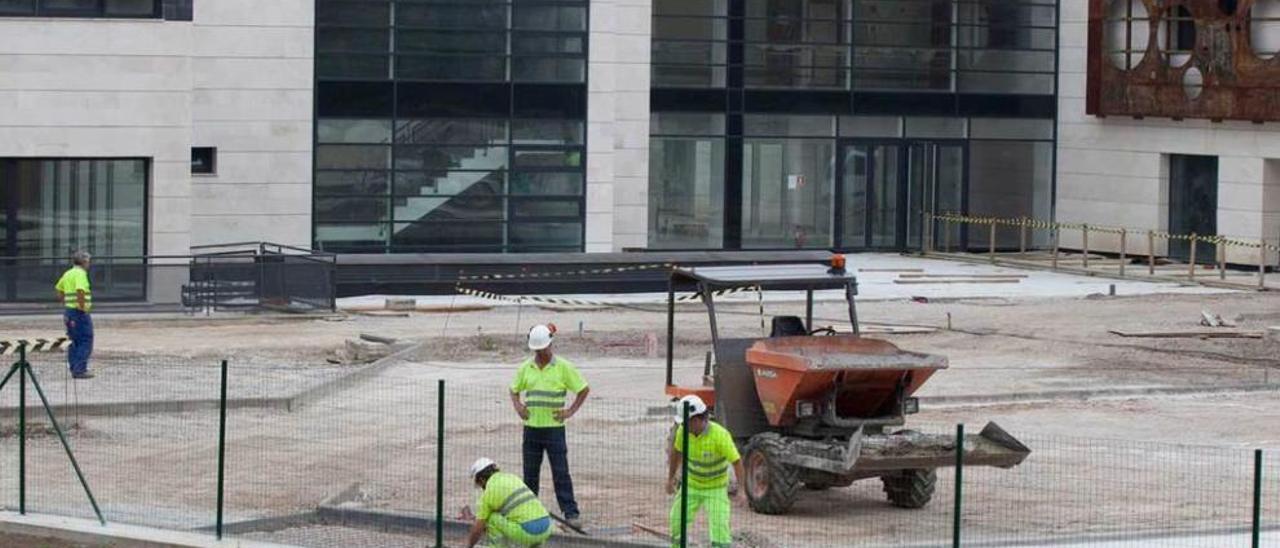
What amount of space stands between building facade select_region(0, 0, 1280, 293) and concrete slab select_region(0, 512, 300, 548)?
1884 centimetres

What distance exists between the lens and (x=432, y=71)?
1740 inches

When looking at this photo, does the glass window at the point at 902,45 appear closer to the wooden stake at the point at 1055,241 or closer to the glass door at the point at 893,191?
the glass door at the point at 893,191

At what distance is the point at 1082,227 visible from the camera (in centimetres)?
5041

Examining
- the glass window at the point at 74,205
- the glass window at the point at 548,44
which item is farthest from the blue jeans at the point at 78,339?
the glass window at the point at 548,44

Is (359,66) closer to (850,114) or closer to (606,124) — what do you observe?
(606,124)

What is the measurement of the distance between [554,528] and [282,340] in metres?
15.6

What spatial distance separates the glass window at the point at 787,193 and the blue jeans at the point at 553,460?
107 ft

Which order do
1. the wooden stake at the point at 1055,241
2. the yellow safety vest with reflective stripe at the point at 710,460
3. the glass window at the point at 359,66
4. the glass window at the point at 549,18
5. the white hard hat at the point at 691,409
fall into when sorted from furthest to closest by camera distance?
the wooden stake at the point at 1055,241 < the glass window at the point at 549,18 < the glass window at the point at 359,66 < the white hard hat at the point at 691,409 < the yellow safety vest with reflective stripe at the point at 710,460

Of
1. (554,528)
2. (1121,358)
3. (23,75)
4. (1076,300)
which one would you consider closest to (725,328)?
(1121,358)

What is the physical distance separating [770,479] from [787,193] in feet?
109

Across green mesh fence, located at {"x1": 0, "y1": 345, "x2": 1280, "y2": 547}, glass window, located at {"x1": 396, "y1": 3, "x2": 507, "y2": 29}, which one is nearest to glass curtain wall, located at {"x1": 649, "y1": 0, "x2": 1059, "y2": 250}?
glass window, located at {"x1": 396, "y1": 3, "x2": 507, "y2": 29}

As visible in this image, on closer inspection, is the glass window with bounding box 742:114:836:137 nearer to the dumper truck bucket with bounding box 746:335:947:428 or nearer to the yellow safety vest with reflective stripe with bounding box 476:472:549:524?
the dumper truck bucket with bounding box 746:335:947:428

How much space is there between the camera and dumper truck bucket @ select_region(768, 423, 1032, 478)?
64.2 feet

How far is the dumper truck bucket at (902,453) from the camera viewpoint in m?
19.6
